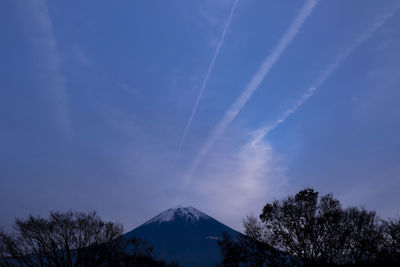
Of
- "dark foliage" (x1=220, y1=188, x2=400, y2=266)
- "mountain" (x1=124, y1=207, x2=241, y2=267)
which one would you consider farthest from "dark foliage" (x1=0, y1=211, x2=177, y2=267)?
"mountain" (x1=124, y1=207, x2=241, y2=267)

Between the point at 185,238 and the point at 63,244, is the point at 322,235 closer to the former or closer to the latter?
the point at 63,244

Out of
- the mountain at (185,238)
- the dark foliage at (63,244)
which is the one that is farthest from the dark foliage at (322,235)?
the mountain at (185,238)

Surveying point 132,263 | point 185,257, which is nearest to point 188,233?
point 185,257

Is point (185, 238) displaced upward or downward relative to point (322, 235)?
upward

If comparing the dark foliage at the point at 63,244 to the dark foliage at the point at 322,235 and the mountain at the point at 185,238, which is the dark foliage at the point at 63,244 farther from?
the mountain at the point at 185,238

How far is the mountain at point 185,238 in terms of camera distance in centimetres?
15462

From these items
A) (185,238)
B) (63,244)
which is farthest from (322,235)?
(185,238)

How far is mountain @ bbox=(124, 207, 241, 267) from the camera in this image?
155m

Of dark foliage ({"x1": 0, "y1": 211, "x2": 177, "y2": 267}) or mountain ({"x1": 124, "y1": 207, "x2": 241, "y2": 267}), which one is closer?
dark foliage ({"x1": 0, "y1": 211, "x2": 177, "y2": 267})

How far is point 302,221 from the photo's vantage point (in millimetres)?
28312

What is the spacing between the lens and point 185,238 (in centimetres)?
17525

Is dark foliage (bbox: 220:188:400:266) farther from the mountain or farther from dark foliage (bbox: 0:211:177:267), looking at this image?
the mountain

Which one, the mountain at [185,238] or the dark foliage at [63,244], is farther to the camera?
the mountain at [185,238]

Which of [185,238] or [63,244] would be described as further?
[185,238]
